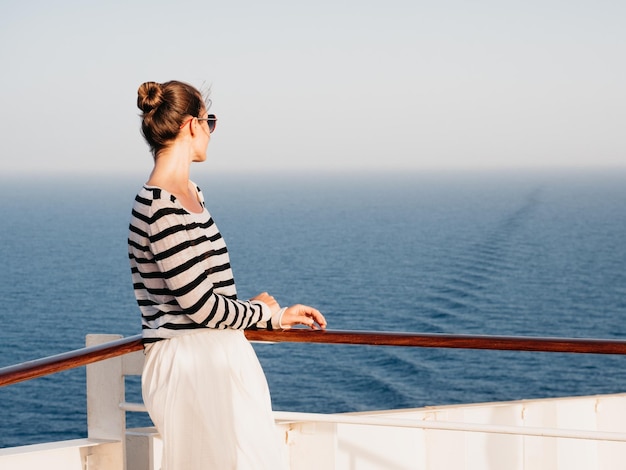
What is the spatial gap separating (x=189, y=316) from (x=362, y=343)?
41 centimetres

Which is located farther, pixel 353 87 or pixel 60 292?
pixel 353 87

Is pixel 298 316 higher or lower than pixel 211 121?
lower

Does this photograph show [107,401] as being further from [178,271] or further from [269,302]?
[178,271]

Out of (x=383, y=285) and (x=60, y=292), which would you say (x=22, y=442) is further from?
(x=383, y=285)

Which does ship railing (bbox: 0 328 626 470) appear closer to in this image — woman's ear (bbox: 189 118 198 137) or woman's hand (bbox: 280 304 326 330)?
woman's hand (bbox: 280 304 326 330)

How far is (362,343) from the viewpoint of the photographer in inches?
73.1

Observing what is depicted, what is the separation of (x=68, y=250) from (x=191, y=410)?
56551 mm

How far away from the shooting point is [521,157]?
89812 millimetres

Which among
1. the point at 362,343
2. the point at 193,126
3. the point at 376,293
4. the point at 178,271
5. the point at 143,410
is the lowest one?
the point at 143,410

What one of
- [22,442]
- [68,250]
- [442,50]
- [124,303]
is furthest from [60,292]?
[442,50]

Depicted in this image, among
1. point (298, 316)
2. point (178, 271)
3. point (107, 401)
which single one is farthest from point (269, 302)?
point (107, 401)

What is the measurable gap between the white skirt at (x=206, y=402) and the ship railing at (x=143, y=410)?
195 mm

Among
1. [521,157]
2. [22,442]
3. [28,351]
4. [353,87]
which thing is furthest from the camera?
[521,157]

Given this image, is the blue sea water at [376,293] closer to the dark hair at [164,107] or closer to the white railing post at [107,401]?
the white railing post at [107,401]
